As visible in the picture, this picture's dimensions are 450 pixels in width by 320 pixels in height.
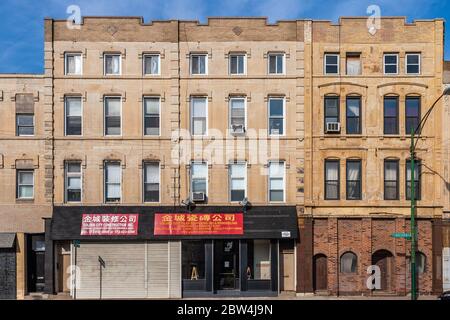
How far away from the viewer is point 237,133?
74.2ft

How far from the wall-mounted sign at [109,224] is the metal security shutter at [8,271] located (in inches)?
A: 158

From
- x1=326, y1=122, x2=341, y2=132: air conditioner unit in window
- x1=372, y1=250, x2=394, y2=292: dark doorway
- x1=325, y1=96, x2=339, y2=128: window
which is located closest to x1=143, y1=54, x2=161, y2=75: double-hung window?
x1=325, y1=96, x2=339, y2=128: window

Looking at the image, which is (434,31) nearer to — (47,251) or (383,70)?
(383,70)

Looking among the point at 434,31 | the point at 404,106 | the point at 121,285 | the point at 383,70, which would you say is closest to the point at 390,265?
the point at 404,106

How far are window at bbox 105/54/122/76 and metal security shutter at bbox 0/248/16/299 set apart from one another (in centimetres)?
1031

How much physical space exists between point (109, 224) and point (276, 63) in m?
11.8

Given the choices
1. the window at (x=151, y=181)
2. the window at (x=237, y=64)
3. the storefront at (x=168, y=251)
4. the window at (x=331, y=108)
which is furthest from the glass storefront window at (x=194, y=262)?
the window at (x=331, y=108)

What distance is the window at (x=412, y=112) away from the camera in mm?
22750

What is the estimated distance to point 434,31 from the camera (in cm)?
2286

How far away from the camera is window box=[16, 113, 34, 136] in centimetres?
2300

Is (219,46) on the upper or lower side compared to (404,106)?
upper

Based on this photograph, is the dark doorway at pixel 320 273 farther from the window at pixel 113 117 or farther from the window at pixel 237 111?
the window at pixel 113 117
